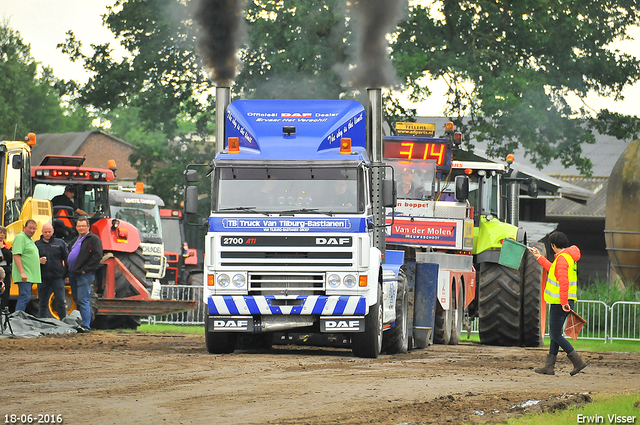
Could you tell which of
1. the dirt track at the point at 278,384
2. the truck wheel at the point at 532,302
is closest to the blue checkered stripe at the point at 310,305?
the dirt track at the point at 278,384

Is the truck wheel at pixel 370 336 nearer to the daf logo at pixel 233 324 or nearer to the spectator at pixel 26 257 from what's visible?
the daf logo at pixel 233 324

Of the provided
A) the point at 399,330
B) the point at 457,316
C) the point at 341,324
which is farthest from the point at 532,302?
the point at 341,324

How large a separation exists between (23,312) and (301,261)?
20.5 ft

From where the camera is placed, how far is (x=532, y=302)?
1862cm

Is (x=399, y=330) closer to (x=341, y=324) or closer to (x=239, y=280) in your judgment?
(x=341, y=324)

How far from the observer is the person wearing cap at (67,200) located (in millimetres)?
20359

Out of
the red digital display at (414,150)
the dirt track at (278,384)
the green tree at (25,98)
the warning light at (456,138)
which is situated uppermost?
the green tree at (25,98)

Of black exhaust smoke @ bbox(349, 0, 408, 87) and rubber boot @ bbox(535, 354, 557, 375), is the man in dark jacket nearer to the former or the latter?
black exhaust smoke @ bbox(349, 0, 408, 87)

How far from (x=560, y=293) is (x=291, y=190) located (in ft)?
12.4

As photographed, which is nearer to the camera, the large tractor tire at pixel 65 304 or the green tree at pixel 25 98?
the large tractor tire at pixel 65 304

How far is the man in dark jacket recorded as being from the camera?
59.9ft

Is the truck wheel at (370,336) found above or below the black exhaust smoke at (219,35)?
below

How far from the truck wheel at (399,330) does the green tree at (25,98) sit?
36.0 m

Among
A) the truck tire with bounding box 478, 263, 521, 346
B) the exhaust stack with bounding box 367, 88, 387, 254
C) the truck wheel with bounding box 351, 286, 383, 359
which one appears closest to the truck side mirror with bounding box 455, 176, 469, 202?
the exhaust stack with bounding box 367, 88, 387, 254
